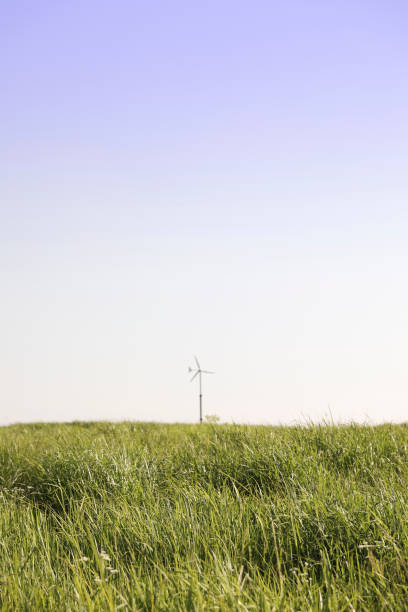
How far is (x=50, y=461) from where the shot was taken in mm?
8242

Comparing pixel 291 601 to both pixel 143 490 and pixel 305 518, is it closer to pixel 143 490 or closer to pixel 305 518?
pixel 305 518

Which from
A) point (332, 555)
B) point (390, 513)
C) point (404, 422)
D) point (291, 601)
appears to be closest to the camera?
point (291, 601)

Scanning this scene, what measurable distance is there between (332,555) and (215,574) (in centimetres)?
114

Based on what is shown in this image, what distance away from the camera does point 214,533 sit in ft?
16.2

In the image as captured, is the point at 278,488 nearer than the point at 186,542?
No

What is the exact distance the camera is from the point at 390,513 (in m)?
5.09

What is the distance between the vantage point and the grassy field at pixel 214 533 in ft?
12.9

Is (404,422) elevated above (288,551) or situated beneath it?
elevated above

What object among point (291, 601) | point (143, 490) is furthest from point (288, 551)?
point (143, 490)

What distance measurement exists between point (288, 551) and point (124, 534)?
1485 millimetres

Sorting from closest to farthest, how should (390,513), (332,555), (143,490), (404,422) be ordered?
(332,555)
(390,513)
(143,490)
(404,422)

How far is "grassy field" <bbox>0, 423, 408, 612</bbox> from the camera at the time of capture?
3928 millimetres

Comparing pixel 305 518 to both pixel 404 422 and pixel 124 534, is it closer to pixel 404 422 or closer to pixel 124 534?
pixel 124 534

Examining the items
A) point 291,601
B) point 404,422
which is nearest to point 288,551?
point 291,601
